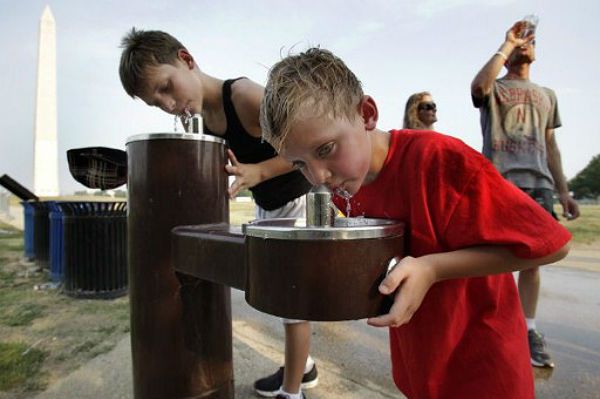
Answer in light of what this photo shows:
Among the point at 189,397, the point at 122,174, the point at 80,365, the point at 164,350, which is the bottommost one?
the point at 80,365

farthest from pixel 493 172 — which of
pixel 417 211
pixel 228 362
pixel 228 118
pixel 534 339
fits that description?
pixel 534 339

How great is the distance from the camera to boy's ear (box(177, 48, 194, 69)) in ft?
5.90

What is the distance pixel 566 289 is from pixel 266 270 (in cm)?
440

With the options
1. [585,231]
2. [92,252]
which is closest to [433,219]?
[92,252]

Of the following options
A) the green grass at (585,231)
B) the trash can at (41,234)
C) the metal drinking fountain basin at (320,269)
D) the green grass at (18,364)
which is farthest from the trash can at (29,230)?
the green grass at (585,231)

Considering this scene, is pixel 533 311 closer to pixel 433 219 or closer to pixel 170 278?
pixel 433 219

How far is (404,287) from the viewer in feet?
2.69

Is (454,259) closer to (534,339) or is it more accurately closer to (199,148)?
(199,148)

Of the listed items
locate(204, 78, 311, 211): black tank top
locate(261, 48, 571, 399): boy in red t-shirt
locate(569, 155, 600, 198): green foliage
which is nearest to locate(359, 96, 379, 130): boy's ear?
locate(261, 48, 571, 399): boy in red t-shirt

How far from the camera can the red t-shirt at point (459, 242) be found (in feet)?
3.05

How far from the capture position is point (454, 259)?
35.7 inches

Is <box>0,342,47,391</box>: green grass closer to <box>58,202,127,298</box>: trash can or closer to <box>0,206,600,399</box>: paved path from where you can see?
<box>0,206,600,399</box>: paved path

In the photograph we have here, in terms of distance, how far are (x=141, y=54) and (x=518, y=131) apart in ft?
7.60

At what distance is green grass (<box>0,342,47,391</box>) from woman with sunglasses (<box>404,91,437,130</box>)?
2.98 metres
